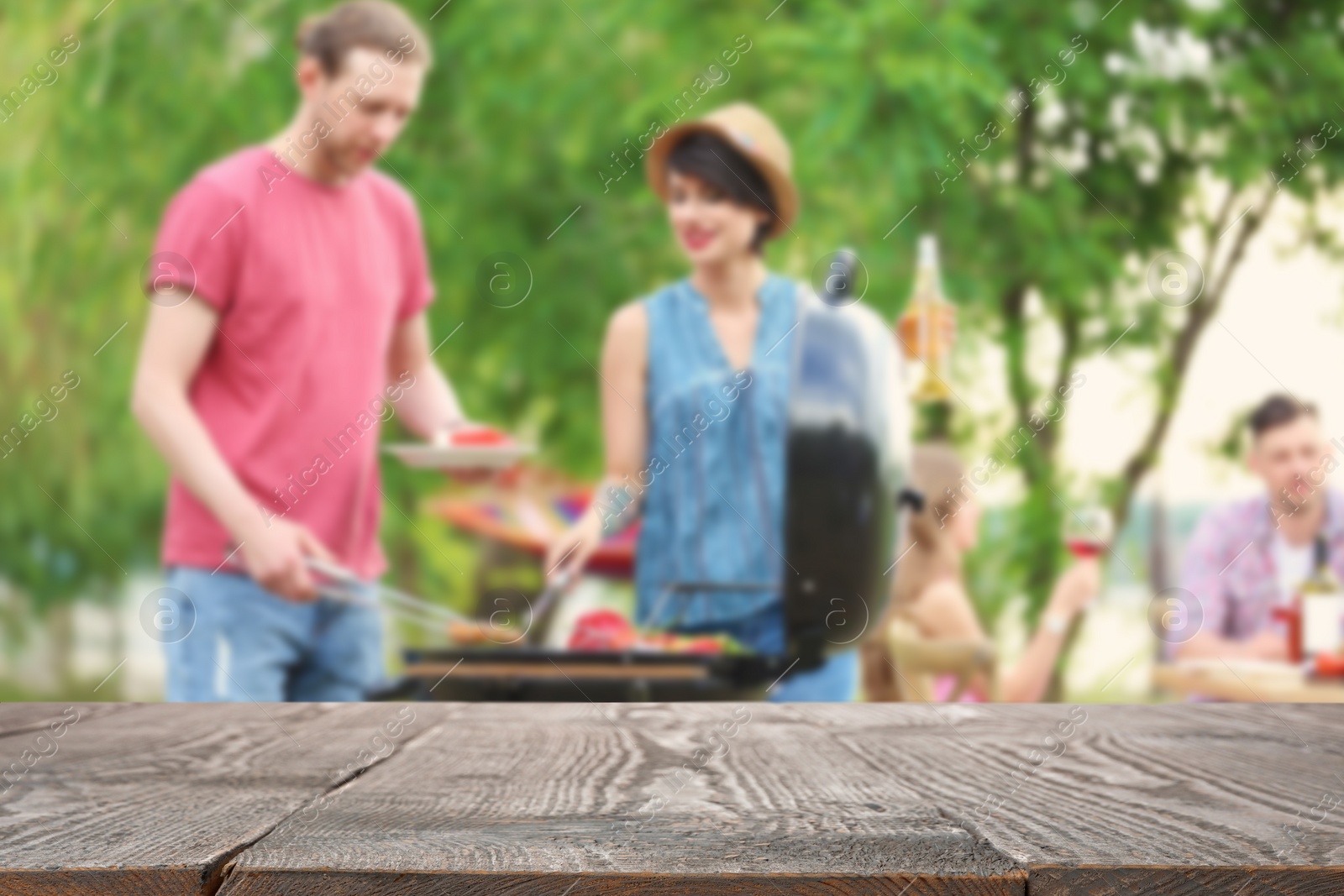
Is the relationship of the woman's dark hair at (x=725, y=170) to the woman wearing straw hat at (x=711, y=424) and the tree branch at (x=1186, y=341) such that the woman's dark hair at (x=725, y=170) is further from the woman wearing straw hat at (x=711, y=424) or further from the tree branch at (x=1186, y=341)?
the tree branch at (x=1186, y=341)

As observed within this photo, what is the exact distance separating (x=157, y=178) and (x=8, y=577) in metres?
1.10

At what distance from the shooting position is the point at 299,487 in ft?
9.95

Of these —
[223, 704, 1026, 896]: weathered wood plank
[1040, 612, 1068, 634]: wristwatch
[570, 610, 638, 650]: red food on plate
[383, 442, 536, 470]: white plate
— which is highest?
[383, 442, 536, 470]: white plate

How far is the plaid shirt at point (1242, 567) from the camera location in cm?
332

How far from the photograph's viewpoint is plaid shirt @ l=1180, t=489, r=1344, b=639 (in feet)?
10.9

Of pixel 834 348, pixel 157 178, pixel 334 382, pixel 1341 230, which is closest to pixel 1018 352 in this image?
pixel 834 348

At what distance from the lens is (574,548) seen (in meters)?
3.21

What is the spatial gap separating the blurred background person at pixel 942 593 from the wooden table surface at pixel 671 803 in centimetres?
209

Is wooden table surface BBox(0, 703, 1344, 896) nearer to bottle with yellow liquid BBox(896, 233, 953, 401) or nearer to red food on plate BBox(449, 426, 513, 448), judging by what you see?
red food on plate BBox(449, 426, 513, 448)

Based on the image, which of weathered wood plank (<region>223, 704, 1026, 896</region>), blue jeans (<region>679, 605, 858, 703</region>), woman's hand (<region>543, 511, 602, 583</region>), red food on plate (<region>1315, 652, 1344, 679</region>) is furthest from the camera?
woman's hand (<region>543, 511, 602, 583</region>)

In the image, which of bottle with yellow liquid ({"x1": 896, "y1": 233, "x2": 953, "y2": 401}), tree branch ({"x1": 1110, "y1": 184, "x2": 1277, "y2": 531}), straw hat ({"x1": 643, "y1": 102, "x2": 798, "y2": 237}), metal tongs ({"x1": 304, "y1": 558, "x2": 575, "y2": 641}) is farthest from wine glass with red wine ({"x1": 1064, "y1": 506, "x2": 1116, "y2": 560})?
metal tongs ({"x1": 304, "y1": 558, "x2": 575, "y2": 641})

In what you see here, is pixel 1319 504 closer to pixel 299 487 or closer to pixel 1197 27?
pixel 1197 27

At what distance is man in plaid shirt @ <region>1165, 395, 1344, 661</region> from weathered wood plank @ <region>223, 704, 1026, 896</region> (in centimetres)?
265

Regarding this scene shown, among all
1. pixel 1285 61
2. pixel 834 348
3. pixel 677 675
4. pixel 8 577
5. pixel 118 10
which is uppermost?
pixel 118 10
